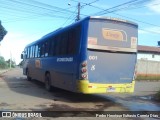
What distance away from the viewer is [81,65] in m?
12.4

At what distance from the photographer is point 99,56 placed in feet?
41.7

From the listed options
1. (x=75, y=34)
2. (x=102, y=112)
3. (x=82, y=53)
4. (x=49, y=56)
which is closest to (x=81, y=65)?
(x=82, y=53)

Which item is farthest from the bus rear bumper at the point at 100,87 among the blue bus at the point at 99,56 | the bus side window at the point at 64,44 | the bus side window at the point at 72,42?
the bus side window at the point at 64,44

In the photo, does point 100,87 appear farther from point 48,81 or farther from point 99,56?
point 48,81

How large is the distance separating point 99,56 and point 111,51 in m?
0.59

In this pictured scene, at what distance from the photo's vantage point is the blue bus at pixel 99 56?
12453 mm

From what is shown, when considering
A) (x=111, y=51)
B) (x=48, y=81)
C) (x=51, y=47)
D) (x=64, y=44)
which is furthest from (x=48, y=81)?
(x=111, y=51)

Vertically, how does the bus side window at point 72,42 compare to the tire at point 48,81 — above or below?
above

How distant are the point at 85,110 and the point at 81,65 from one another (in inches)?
79.2

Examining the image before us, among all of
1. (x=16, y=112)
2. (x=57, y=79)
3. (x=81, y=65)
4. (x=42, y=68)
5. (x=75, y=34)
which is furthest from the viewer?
(x=42, y=68)

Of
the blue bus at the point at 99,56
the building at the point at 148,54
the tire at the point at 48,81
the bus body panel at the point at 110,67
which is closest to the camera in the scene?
the blue bus at the point at 99,56

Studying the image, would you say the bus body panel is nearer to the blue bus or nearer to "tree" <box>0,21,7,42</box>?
the blue bus

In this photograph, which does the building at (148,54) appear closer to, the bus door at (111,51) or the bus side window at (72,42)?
the bus door at (111,51)

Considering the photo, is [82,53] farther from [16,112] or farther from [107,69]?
[16,112]
